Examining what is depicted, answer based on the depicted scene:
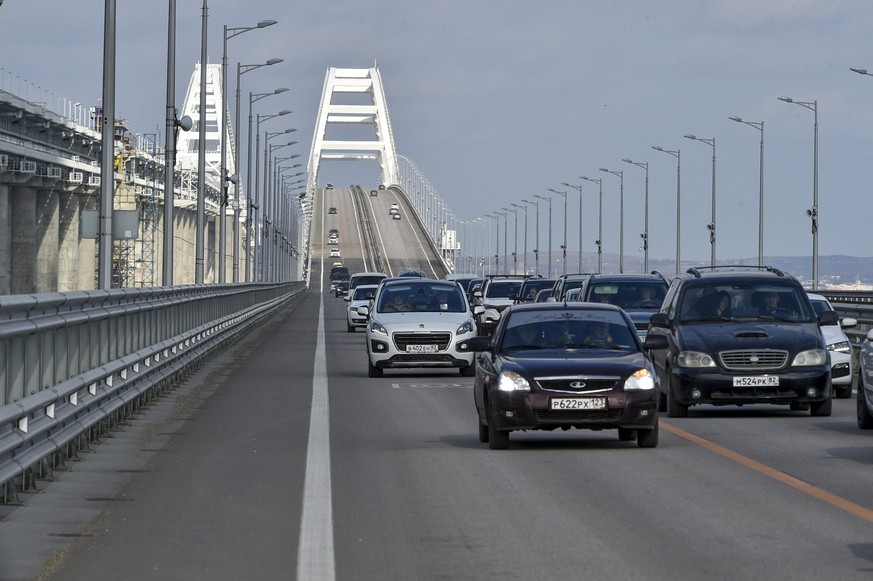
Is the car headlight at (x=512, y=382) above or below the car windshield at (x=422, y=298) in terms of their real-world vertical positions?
below

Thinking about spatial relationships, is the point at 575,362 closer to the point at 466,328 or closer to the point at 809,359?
the point at 809,359

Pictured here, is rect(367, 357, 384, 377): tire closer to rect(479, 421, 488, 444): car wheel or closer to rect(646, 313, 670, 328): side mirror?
rect(646, 313, 670, 328): side mirror

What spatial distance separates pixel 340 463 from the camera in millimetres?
13883

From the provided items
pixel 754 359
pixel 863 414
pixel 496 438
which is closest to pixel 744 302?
pixel 754 359

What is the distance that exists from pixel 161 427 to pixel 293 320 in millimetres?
47412

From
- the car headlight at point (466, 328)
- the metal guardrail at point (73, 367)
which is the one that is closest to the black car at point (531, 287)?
the car headlight at point (466, 328)

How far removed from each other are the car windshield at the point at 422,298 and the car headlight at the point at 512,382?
46.8 feet

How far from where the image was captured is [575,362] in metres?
15.4

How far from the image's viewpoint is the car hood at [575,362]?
49.8 ft

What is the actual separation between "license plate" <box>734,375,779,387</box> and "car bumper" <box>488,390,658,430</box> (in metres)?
4.19

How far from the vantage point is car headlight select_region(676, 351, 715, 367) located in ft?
62.9

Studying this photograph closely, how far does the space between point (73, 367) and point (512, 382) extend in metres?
3.70


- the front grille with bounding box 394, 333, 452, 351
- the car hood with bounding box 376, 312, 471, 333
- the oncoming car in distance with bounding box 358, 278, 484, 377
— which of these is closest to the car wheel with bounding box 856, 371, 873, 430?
the oncoming car in distance with bounding box 358, 278, 484, 377

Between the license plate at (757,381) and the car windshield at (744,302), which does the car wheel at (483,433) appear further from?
the car windshield at (744,302)
